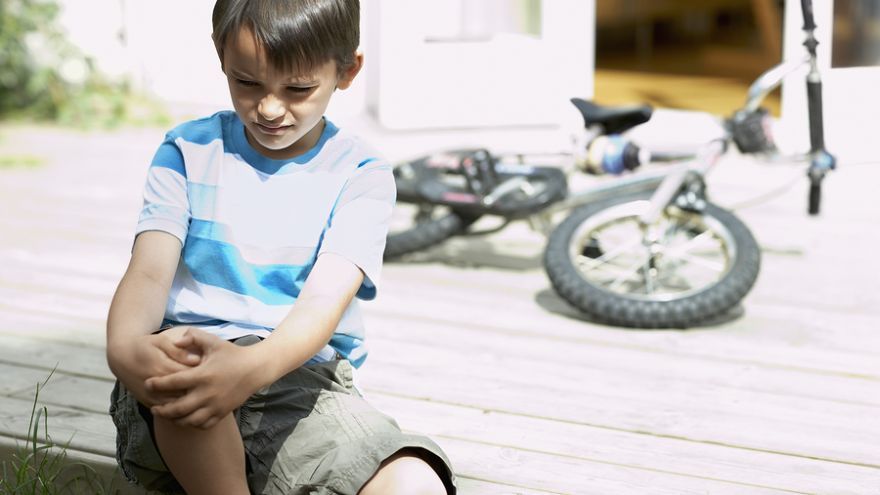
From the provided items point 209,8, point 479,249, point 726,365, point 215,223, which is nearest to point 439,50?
point 209,8

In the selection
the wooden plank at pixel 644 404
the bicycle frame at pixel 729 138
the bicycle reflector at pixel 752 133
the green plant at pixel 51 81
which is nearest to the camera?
the wooden plank at pixel 644 404

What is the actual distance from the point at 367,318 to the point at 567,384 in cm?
67

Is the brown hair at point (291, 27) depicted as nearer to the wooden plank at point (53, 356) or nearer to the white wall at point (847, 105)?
the wooden plank at point (53, 356)

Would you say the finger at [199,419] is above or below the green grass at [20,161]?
above

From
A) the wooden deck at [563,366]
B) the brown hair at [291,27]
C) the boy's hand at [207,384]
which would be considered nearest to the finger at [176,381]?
the boy's hand at [207,384]

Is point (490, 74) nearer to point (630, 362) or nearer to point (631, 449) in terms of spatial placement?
point (630, 362)

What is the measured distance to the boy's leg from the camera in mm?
1731

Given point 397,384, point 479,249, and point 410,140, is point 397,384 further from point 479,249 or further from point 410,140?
point 410,140

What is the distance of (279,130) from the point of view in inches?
72.0

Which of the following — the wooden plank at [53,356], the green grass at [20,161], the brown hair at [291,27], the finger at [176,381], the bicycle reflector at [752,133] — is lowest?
the wooden plank at [53,356]

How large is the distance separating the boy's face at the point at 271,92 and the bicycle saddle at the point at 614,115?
1.52 metres

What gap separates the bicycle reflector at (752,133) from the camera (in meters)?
3.20

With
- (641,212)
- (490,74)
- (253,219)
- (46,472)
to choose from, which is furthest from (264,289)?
(490,74)

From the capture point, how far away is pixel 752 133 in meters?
3.20
